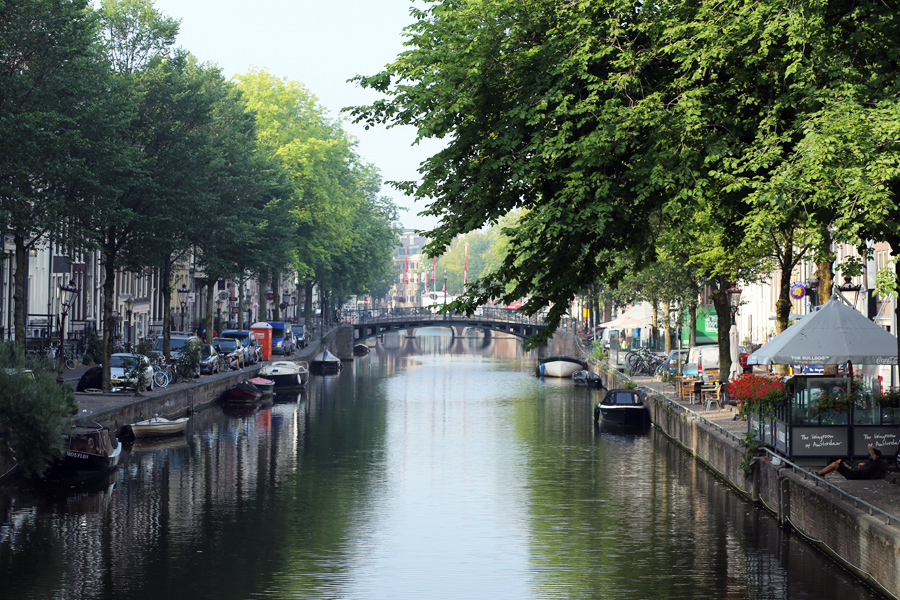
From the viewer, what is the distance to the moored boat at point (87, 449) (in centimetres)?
Result: 2977

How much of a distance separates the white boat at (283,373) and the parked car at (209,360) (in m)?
4.19

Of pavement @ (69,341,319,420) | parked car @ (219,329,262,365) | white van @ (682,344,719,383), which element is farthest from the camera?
parked car @ (219,329,262,365)

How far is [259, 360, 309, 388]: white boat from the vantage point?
64.2m

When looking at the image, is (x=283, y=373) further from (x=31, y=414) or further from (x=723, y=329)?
(x=31, y=414)

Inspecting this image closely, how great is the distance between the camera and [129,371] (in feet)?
141

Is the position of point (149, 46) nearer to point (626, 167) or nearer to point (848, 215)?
point (626, 167)

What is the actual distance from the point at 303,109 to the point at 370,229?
653 inches

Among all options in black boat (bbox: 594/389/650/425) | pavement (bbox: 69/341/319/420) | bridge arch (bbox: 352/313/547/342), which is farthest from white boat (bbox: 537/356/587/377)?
black boat (bbox: 594/389/650/425)

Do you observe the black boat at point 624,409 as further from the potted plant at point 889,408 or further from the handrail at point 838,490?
the potted plant at point 889,408

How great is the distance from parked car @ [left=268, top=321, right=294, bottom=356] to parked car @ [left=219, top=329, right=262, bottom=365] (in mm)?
5328

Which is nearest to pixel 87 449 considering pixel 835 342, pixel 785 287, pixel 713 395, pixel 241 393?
pixel 835 342

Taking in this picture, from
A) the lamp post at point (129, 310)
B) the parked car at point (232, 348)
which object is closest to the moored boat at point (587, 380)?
A: the parked car at point (232, 348)

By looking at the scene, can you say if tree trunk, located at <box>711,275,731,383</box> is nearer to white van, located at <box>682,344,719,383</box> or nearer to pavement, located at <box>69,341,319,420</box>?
white van, located at <box>682,344,719,383</box>

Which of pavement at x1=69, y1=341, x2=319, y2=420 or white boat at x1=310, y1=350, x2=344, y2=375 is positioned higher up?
pavement at x1=69, y1=341, x2=319, y2=420
